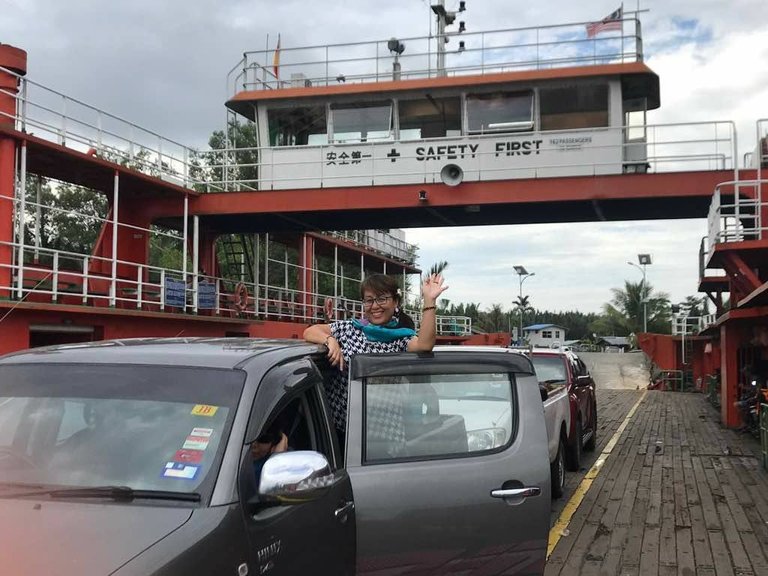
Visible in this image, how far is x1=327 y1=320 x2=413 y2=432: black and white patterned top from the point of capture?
3604 mm

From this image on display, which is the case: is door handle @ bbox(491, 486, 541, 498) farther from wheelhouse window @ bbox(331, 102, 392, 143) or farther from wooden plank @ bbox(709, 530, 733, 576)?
wheelhouse window @ bbox(331, 102, 392, 143)

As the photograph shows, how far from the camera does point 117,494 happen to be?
229 centimetres

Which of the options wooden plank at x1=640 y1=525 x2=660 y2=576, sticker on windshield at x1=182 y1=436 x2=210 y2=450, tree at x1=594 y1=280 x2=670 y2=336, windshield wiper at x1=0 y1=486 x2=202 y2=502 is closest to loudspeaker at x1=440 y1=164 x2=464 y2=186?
wooden plank at x1=640 y1=525 x2=660 y2=576

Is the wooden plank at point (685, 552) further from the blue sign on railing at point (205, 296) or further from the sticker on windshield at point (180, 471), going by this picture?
the blue sign on railing at point (205, 296)

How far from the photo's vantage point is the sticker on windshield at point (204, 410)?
257 centimetres

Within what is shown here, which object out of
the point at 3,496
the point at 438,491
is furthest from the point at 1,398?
the point at 438,491

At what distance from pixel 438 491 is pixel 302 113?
1582 centimetres

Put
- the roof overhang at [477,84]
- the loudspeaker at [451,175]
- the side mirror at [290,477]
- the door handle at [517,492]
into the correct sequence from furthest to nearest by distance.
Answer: the roof overhang at [477,84], the loudspeaker at [451,175], the door handle at [517,492], the side mirror at [290,477]

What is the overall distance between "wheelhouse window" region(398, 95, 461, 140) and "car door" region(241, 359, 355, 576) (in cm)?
1478

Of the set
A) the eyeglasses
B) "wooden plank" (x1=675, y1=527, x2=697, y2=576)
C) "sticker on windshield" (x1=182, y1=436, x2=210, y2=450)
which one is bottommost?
"wooden plank" (x1=675, y1=527, x2=697, y2=576)

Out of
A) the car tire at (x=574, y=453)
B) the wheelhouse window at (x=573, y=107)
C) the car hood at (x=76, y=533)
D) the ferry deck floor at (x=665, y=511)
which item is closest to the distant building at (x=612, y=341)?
the wheelhouse window at (x=573, y=107)

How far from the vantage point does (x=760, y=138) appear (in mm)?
12641

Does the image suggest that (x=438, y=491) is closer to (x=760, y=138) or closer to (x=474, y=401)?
(x=474, y=401)

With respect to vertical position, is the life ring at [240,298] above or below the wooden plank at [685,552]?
above
